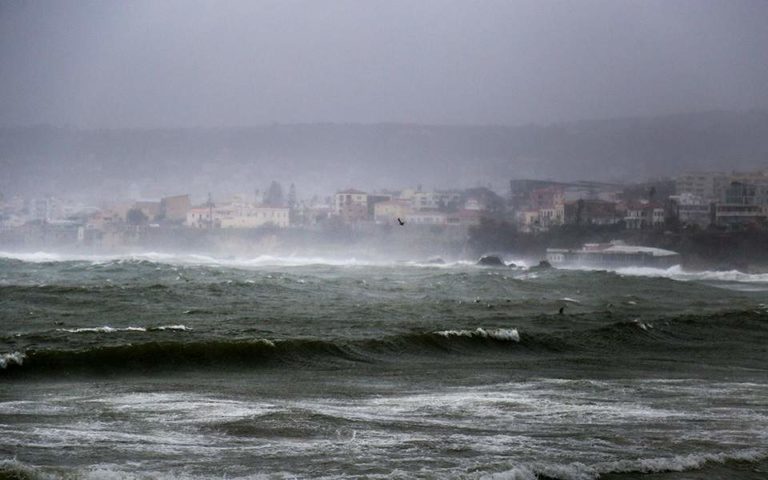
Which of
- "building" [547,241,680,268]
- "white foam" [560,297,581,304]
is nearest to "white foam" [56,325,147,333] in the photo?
"white foam" [560,297,581,304]

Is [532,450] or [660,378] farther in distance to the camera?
[660,378]

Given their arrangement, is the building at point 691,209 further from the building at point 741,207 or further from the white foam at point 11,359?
the white foam at point 11,359

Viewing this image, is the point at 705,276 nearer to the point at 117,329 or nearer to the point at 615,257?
the point at 615,257

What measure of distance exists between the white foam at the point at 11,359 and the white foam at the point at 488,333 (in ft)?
30.7

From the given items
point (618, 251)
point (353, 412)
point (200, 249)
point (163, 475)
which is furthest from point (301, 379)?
point (200, 249)

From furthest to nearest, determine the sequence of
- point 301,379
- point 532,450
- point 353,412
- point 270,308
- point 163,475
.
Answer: point 270,308 → point 301,379 → point 353,412 → point 532,450 → point 163,475

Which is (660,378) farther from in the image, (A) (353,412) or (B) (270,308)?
(B) (270,308)

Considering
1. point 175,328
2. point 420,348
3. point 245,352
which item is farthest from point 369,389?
point 175,328

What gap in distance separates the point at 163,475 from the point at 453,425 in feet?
13.7

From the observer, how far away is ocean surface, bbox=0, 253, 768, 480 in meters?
10.5

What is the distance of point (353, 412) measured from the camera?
526 inches

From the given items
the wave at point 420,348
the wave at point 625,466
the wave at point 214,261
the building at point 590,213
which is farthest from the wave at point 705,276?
the wave at point 625,466

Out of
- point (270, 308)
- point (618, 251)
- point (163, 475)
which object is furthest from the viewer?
point (618, 251)

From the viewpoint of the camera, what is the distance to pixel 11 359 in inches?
667
